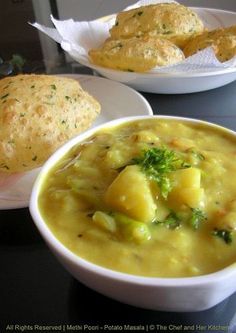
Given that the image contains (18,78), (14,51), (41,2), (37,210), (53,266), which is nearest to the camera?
(37,210)

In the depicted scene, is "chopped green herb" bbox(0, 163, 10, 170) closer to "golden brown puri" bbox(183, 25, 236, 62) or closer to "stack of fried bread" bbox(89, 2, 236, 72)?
"stack of fried bread" bbox(89, 2, 236, 72)

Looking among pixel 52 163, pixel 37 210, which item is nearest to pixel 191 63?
pixel 52 163

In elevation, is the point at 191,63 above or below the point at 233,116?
above

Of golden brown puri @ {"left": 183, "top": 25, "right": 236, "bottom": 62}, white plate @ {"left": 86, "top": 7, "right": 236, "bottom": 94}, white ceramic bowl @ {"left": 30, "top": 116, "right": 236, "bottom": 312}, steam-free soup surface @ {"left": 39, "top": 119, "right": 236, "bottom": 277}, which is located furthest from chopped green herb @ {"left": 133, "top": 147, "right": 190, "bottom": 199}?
golden brown puri @ {"left": 183, "top": 25, "right": 236, "bottom": 62}

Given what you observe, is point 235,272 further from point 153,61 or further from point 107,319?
point 153,61

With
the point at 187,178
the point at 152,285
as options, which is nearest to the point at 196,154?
the point at 187,178
